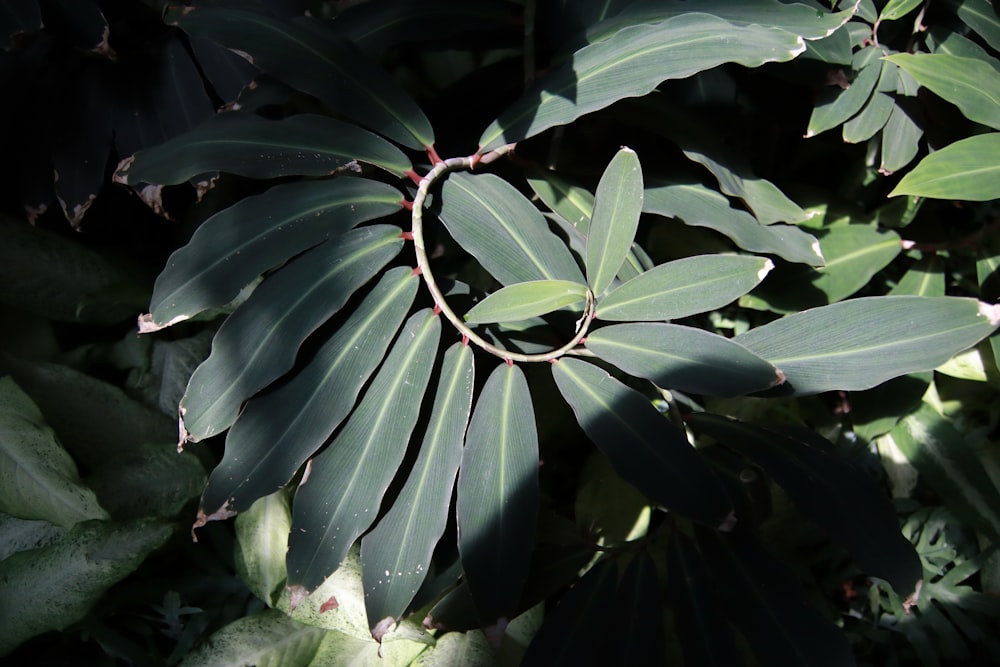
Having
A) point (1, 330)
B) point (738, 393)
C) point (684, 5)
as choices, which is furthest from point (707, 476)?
point (1, 330)

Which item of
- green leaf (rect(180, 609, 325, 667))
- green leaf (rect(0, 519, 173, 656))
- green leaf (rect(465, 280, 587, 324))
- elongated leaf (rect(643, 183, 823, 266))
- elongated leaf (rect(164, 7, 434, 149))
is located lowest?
green leaf (rect(180, 609, 325, 667))

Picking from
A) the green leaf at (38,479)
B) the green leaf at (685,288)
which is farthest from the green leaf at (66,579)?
the green leaf at (685,288)

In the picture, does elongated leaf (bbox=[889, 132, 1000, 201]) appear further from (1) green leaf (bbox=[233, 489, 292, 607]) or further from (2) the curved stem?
(1) green leaf (bbox=[233, 489, 292, 607])

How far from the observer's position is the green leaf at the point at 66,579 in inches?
40.1

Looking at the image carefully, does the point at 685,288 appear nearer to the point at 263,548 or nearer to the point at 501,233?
the point at 501,233

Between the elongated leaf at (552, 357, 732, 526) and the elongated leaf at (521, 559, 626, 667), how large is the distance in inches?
7.2

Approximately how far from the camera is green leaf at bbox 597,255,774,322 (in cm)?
78

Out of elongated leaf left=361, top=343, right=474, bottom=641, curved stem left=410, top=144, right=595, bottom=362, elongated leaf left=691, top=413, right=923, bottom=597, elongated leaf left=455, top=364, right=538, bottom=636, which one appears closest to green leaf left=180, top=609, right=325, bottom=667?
elongated leaf left=361, top=343, right=474, bottom=641

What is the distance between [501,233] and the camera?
0.86 metres

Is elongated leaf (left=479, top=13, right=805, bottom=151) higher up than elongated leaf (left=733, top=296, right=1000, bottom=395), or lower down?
higher up

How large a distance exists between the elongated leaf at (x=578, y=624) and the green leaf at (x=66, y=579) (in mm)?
559

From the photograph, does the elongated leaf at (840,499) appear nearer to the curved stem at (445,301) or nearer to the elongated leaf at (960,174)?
the curved stem at (445,301)

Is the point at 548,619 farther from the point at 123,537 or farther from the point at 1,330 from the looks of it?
the point at 1,330

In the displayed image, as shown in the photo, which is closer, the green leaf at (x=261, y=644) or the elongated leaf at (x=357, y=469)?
the elongated leaf at (x=357, y=469)
